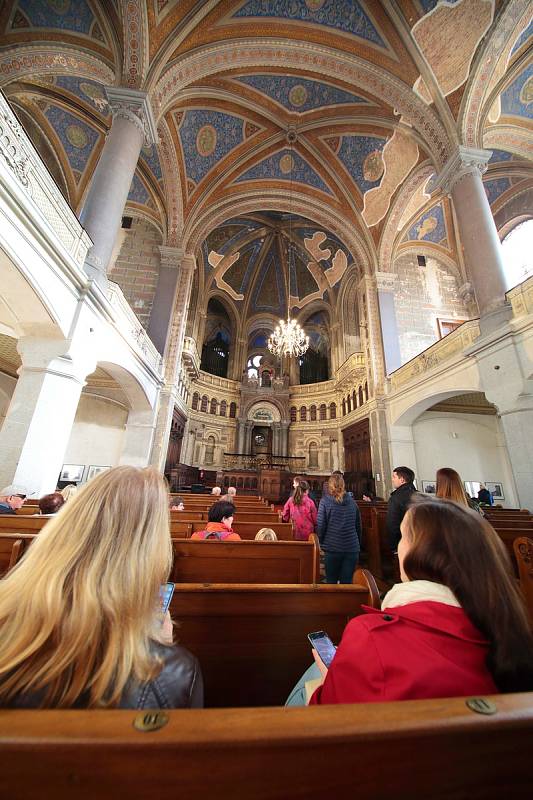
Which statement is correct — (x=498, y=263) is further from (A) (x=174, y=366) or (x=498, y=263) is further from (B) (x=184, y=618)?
(A) (x=174, y=366)

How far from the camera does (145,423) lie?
894 cm

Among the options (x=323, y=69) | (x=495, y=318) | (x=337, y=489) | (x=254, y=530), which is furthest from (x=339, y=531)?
(x=323, y=69)

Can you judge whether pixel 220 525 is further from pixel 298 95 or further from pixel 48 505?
pixel 298 95

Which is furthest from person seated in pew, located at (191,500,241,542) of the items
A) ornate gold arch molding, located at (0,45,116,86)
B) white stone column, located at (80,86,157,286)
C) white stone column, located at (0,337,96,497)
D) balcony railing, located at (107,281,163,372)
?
ornate gold arch molding, located at (0,45,116,86)

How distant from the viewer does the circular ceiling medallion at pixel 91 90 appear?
8.59 meters

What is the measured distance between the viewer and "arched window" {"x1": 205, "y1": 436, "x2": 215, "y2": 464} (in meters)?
15.9

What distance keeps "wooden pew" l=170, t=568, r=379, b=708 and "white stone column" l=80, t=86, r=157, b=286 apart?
5.31 metres

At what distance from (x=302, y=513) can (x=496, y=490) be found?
8898 millimetres

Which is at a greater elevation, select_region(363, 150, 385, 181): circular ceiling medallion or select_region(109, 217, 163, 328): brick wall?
select_region(363, 150, 385, 181): circular ceiling medallion

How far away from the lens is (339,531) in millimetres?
3141

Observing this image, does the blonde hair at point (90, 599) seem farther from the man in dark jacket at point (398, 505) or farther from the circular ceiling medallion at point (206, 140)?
the circular ceiling medallion at point (206, 140)

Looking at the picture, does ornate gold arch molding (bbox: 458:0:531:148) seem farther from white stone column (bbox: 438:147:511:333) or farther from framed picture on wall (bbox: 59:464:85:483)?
framed picture on wall (bbox: 59:464:85:483)

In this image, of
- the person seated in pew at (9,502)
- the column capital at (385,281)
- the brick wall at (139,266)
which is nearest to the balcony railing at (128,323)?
the brick wall at (139,266)

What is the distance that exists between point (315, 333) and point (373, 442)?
11080mm
